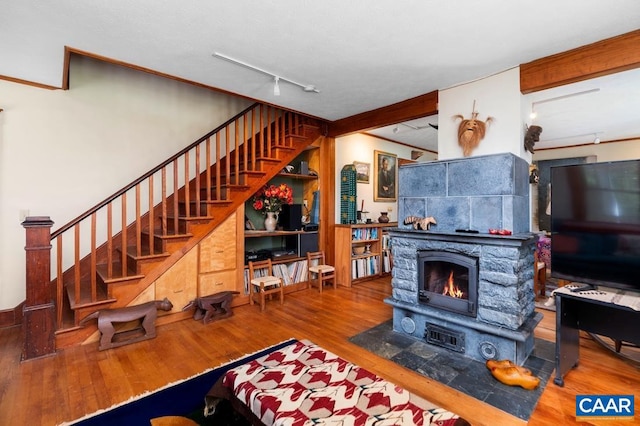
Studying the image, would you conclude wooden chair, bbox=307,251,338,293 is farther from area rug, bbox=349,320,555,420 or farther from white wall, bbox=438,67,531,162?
white wall, bbox=438,67,531,162

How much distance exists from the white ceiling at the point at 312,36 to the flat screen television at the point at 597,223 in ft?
3.48

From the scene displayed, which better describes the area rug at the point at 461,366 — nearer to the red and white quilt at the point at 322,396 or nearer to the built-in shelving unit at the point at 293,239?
the red and white quilt at the point at 322,396

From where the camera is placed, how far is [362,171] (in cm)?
527

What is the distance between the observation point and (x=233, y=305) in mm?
3633

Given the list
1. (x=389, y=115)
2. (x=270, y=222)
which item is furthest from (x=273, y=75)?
(x=270, y=222)

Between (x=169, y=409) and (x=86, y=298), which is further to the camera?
(x=86, y=298)

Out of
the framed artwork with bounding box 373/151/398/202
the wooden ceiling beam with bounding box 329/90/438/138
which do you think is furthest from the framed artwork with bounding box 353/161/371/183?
the wooden ceiling beam with bounding box 329/90/438/138

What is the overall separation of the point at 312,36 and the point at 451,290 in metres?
2.50

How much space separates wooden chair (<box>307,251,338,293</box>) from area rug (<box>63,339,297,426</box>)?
7.32ft

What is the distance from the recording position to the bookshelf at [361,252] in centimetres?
452

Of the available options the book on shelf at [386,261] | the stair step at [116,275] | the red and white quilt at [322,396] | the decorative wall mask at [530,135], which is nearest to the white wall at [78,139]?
the stair step at [116,275]

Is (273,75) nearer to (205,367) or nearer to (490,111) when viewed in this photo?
(490,111)

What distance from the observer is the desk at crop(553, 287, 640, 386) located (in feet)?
6.59

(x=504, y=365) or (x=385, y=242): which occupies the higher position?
(x=385, y=242)
